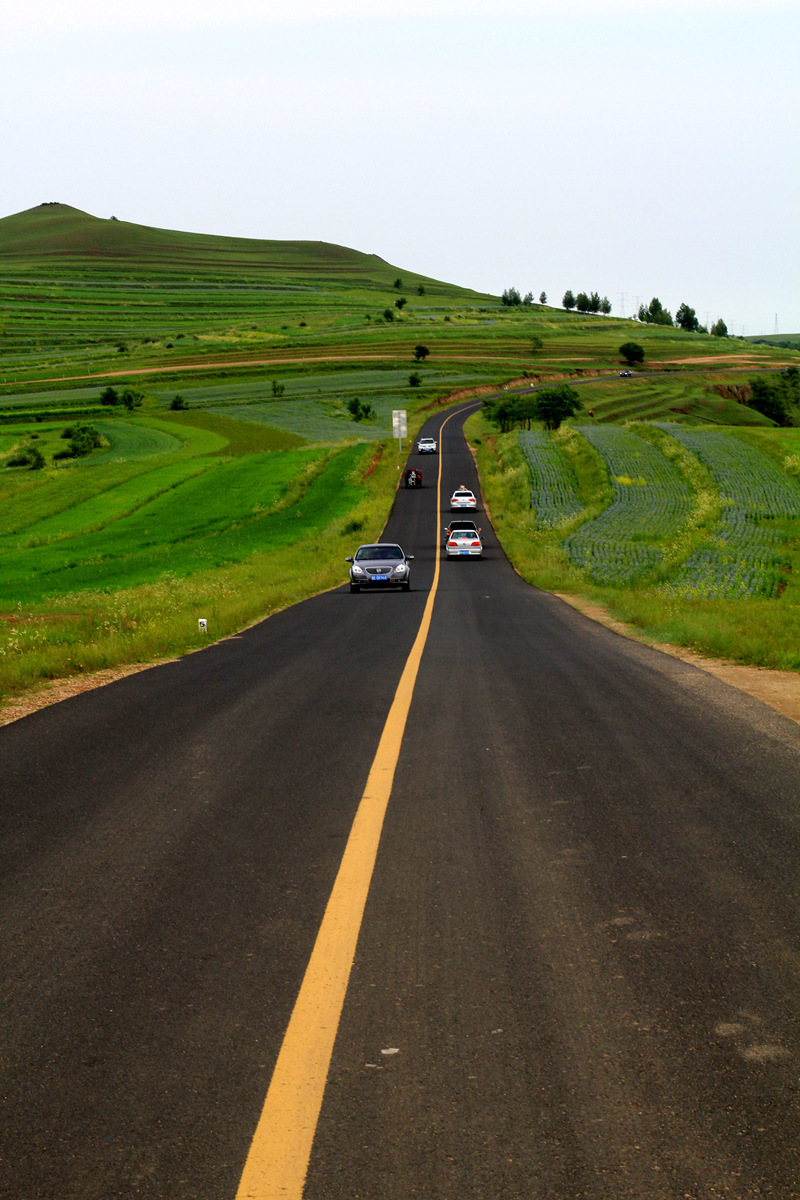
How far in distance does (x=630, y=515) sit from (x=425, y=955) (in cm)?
4842

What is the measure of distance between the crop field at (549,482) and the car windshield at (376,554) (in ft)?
71.9

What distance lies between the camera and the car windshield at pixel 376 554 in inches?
1172

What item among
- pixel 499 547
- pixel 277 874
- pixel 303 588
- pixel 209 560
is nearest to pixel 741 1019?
pixel 277 874

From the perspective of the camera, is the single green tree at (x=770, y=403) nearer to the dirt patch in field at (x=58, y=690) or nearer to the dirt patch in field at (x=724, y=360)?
the dirt patch in field at (x=724, y=360)

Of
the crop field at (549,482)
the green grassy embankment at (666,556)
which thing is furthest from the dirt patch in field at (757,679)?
the crop field at (549,482)

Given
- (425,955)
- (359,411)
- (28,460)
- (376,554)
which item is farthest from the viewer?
(359,411)

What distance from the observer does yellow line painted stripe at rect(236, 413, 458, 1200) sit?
283 centimetres

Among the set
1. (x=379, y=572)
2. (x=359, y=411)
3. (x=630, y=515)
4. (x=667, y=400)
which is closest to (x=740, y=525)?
(x=630, y=515)

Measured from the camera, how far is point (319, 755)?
792cm

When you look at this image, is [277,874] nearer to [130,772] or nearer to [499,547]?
[130,772]

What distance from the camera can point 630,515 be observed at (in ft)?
166

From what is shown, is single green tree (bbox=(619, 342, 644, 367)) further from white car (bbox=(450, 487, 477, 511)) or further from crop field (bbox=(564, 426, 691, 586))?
white car (bbox=(450, 487, 477, 511))

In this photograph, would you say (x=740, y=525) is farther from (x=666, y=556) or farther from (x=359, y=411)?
(x=359, y=411)

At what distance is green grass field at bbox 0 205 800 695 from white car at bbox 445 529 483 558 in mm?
2208
